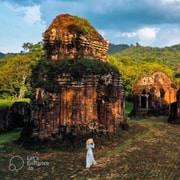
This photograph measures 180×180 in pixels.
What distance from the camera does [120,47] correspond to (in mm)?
141000

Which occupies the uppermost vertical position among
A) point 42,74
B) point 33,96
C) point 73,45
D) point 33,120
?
point 73,45

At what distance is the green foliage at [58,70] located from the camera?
13172mm

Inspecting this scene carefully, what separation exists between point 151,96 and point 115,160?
15.5 m

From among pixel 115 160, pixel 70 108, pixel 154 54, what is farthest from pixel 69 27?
pixel 154 54

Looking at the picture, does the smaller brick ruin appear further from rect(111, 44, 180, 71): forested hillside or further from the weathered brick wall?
rect(111, 44, 180, 71): forested hillside

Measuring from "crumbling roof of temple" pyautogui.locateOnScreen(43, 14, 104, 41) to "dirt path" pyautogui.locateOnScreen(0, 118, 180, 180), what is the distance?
455 cm

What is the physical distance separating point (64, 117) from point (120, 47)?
130m

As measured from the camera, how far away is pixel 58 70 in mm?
13266

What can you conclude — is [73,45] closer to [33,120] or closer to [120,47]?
[33,120]

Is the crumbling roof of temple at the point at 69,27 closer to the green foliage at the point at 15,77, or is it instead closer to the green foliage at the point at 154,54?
the green foliage at the point at 15,77

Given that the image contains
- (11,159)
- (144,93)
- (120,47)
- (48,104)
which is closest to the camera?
(11,159)

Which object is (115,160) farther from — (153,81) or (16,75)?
(16,75)

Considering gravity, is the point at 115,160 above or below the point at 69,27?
below

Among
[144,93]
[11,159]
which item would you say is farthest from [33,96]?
[144,93]
